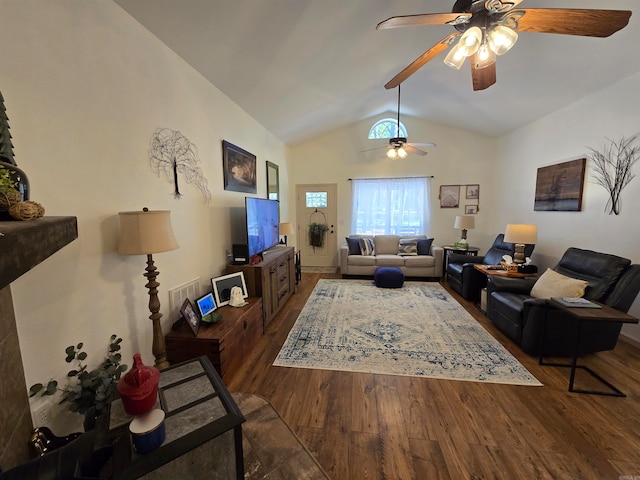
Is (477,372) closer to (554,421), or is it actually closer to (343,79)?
(554,421)

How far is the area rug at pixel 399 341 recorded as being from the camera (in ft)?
7.64

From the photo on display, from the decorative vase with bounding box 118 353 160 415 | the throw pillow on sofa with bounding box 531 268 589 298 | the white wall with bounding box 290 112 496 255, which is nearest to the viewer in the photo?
the decorative vase with bounding box 118 353 160 415

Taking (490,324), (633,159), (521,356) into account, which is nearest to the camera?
(521,356)

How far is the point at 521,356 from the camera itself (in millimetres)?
2521

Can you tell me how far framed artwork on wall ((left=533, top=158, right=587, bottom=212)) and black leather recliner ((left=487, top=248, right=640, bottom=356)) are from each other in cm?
99

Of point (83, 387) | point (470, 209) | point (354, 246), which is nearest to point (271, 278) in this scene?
point (83, 387)

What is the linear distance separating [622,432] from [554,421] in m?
0.36

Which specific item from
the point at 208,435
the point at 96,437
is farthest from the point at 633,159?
the point at 96,437

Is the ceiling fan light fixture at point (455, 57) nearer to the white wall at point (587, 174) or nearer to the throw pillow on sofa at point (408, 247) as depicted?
the white wall at point (587, 174)

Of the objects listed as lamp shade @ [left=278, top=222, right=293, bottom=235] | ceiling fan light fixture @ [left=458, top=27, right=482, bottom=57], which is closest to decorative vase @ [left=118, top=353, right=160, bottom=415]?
ceiling fan light fixture @ [left=458, top=27, right=482, bottom=57]

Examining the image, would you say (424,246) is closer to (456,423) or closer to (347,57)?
(347,57)

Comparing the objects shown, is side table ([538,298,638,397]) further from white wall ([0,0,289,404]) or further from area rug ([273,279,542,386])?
white wall ([0,0,289,404])

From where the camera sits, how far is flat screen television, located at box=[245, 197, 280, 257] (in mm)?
3062

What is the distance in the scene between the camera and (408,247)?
17.5 feet
